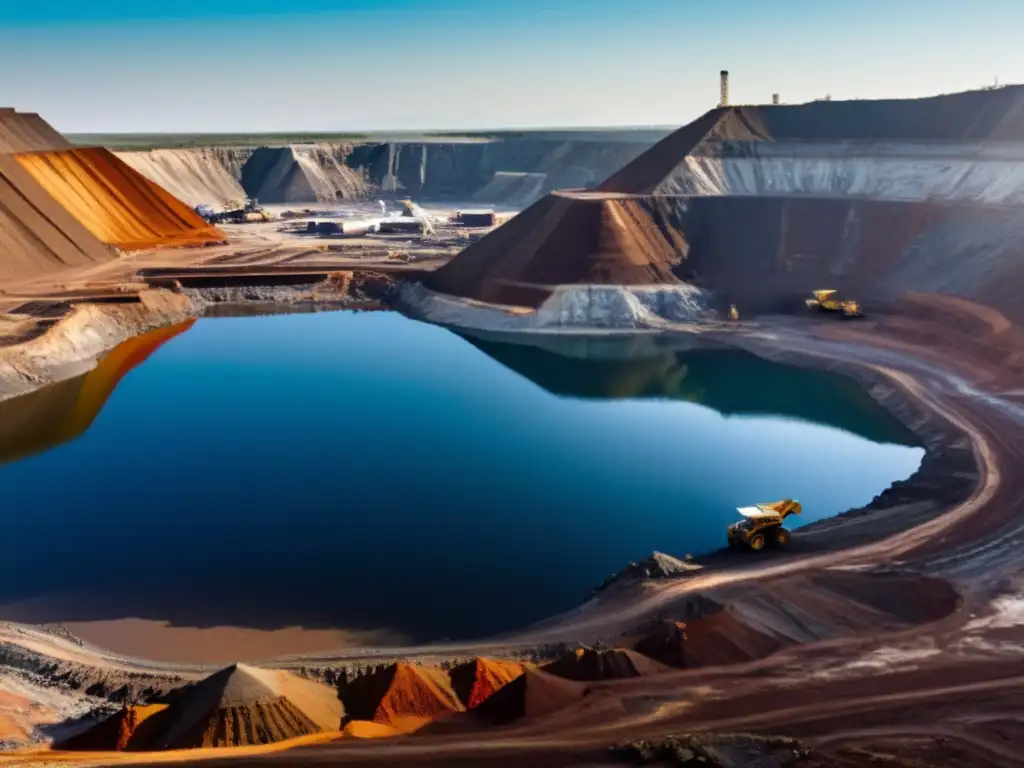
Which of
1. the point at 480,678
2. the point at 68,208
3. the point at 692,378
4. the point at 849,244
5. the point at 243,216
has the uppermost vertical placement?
the point at 243,216

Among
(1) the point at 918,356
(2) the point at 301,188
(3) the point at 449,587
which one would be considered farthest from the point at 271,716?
(2) the point at 301,188

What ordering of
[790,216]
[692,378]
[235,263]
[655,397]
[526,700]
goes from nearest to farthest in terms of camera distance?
[526,700], [655,397], [692,378], [790,216], [235,263]

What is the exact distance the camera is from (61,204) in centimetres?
8369

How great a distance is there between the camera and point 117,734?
18.1 meters

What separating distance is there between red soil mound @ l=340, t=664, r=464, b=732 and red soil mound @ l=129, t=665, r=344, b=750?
636mm

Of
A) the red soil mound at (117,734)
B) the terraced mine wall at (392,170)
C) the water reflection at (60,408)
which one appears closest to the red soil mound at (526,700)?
the red soil mound at (117,734)

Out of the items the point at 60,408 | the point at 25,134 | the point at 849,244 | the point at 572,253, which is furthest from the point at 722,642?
the point at 25,134

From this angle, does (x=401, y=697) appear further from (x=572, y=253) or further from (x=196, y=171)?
(x=196, y=171)

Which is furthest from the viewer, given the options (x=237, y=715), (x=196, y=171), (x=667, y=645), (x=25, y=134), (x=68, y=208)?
(x=196, y=171)

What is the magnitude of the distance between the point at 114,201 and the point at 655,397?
2606 inches

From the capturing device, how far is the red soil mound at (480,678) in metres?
19.5

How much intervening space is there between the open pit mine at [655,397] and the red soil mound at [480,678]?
72 mm

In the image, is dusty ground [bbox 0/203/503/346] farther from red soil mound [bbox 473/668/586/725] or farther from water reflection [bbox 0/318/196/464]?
red soil mound [bbox 473/668/586/725]

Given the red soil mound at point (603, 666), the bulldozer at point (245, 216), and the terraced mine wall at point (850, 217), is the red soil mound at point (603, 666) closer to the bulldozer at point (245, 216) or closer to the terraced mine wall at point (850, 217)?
the terraced mine wall at point (850, 217)
